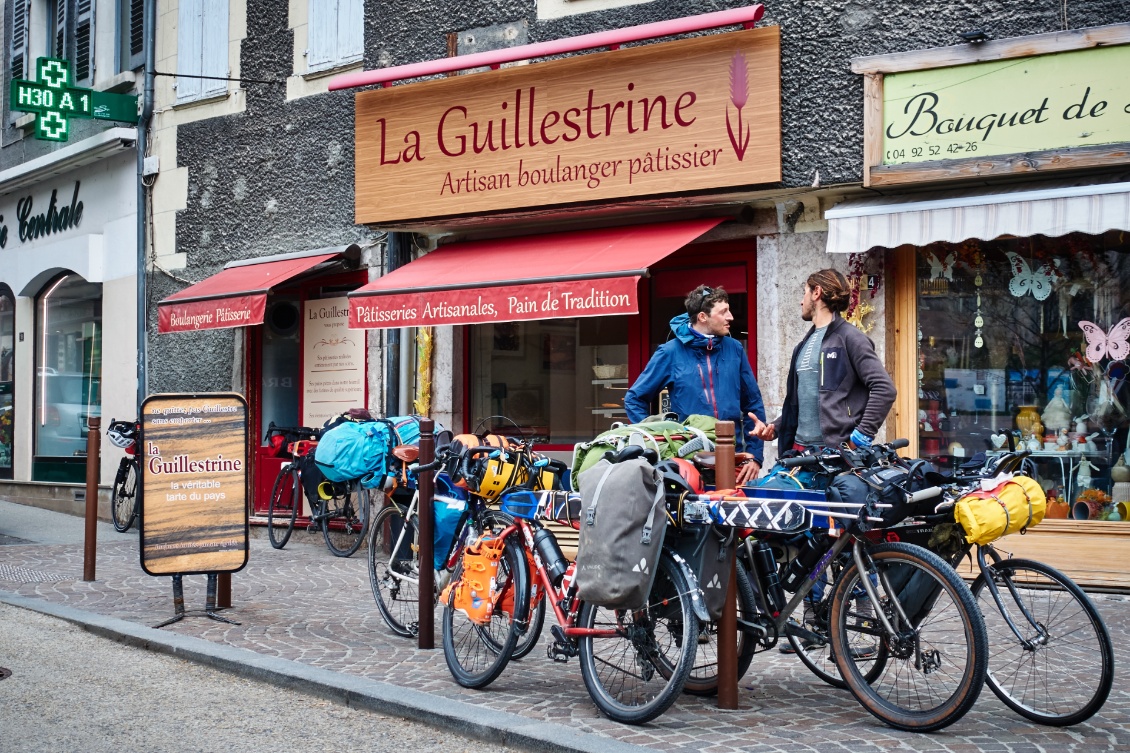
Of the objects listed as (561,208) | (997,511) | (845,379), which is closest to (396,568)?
(845,379)

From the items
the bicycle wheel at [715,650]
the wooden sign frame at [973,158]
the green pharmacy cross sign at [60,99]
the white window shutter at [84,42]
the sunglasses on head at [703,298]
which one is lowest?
the bicycle wheel at [715,650]

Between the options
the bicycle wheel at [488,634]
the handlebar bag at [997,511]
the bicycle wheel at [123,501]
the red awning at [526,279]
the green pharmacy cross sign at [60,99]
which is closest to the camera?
the handlebar bag at [997,511]

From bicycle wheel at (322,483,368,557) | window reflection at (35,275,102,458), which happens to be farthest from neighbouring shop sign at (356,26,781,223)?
window reflection at (35,275,102,458)

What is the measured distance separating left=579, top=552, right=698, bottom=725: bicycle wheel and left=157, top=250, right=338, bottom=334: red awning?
7.39 m

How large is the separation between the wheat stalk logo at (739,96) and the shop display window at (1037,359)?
1530 millimetres

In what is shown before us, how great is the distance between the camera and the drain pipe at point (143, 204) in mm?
14477

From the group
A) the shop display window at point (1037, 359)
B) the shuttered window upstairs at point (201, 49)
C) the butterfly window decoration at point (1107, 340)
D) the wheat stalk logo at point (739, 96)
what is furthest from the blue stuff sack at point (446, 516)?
the shuttered window upstairs at point (201, 49)

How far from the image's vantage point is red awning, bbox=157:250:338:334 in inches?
474

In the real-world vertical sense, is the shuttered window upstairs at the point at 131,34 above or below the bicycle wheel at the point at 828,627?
above

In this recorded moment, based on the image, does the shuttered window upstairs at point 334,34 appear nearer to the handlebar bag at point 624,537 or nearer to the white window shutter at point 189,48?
the white window shutter at point 189,48

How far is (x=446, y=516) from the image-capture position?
6.50 metres

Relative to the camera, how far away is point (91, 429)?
30.8ft

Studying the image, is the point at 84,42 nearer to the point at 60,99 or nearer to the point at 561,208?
the point at 60,99

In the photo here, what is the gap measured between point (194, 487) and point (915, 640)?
4479 mm
